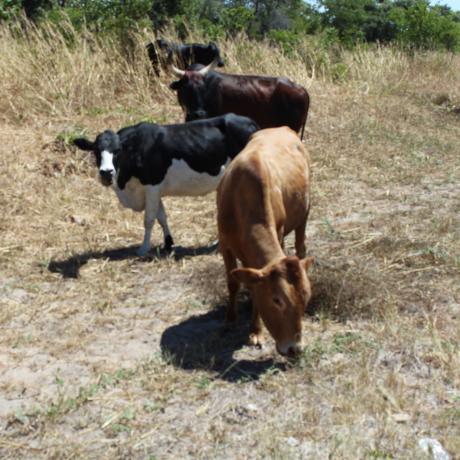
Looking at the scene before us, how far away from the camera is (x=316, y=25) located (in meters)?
39.9

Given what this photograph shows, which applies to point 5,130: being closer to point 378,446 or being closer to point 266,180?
point 266,180

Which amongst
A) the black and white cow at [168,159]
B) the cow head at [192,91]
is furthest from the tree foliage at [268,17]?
the black and white cow at [168,159]

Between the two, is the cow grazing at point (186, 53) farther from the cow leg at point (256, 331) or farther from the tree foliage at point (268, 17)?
the cow leg at point (256, 331)

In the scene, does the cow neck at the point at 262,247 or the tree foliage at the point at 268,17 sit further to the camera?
the tree foliage at the point at 268,17

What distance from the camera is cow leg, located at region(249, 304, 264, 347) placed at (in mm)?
5730

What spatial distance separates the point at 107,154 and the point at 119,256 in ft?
3.62

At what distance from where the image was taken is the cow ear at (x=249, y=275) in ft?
16.7

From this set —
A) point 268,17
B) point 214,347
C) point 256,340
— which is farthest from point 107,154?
point 268,17

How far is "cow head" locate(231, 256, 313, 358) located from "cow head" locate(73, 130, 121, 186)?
2473 millimetres

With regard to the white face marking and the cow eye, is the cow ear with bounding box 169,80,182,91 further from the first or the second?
the cow eye

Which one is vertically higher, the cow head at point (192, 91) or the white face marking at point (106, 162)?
the white face marking at point (106, 162)

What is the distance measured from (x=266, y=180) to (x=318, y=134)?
25.3 ft

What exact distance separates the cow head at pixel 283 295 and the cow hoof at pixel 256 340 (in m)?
0.57

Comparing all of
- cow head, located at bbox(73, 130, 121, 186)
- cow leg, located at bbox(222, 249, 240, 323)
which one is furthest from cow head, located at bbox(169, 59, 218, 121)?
cow leg, located at bbox(222, 249, 240, 323)
